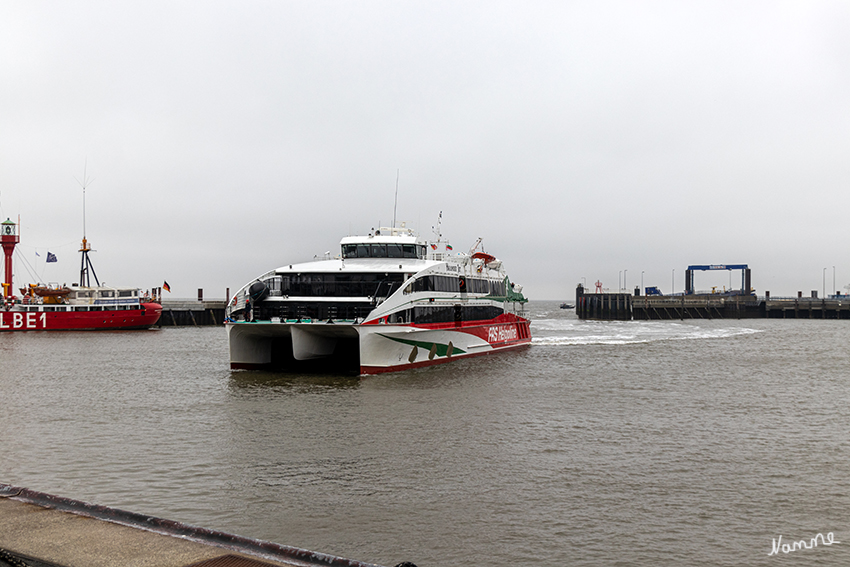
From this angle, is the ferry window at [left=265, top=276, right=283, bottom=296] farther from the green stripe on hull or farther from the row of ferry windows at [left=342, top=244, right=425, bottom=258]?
the green stripe on hull

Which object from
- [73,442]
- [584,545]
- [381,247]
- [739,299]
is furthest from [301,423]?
[739,299]

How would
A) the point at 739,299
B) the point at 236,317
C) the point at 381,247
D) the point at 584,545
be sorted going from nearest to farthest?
the point at 584,545 → the point at 236,317 → the point at 381,247 → the point at 739,299

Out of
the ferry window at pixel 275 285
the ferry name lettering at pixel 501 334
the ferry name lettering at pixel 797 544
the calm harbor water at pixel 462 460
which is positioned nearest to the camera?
the ferry name lettering at pixel 797 544

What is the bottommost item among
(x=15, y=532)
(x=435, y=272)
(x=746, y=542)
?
(x=746, y=542)

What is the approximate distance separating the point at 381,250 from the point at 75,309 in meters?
45.4

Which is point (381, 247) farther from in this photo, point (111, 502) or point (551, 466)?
point (111, 502)

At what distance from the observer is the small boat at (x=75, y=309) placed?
60594 mm

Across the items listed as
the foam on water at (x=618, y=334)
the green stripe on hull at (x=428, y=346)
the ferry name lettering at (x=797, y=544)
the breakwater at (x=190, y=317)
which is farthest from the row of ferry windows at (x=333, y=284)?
the breakwater at (x=190, y=317)

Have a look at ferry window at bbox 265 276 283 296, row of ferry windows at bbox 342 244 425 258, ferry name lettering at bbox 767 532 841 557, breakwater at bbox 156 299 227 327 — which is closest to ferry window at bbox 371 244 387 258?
row of ferry windows at bbox 342 244 425 258

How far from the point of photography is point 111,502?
10.4 meters

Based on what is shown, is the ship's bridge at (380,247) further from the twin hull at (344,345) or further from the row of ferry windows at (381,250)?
the twin hull at (344,345)

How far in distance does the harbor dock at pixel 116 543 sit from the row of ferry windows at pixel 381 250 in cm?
2475

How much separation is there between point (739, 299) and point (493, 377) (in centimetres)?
10362

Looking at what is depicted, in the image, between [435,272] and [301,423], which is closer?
[301,423]
